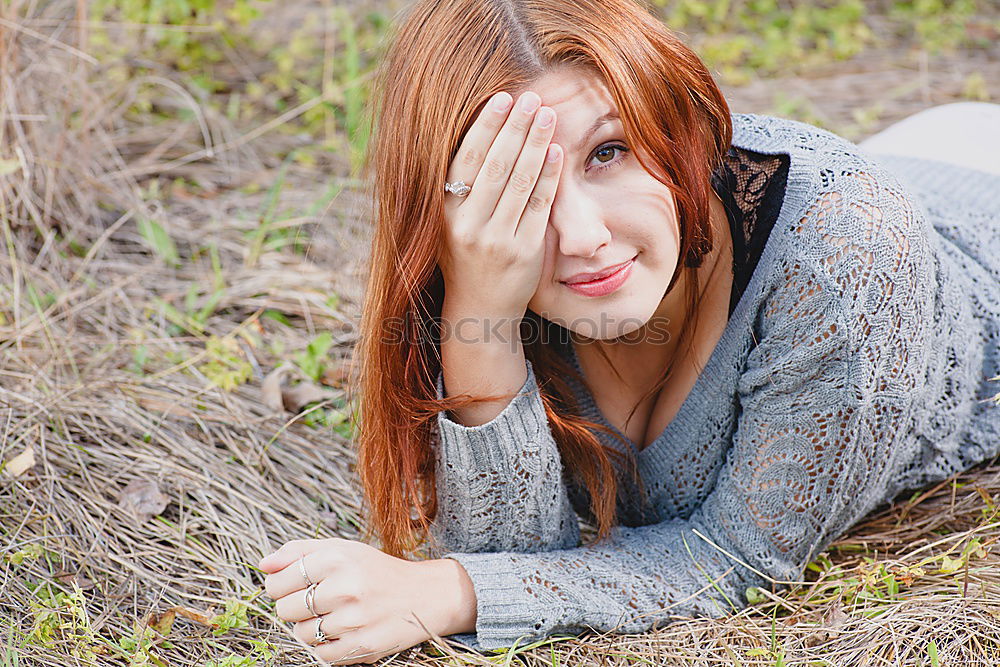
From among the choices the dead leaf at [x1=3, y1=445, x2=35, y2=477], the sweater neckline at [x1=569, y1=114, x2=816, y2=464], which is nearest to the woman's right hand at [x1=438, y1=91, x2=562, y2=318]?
the sweater neckline at [x1=569, y1=114, x2=816, y2=464]

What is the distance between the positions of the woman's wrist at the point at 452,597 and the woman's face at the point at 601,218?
53 centimetres

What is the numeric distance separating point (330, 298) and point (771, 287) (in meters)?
1.46

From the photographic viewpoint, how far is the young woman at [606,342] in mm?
1607

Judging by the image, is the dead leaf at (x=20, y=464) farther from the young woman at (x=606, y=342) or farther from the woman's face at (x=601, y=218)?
the woman's face at (x=601, y=218)

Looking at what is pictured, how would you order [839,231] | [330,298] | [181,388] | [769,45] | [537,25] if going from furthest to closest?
[769,45] → [330,298] → [181,388] → [839,231] → [537,25]

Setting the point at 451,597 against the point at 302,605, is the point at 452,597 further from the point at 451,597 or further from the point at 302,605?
the point at 302,605

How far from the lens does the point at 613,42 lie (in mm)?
1588

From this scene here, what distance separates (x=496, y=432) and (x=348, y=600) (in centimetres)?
40

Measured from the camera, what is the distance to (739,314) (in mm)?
1877

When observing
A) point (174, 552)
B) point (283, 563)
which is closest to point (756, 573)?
point (283, 563)

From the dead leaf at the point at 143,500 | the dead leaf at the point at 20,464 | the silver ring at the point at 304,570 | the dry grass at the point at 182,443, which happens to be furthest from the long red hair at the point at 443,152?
the dead leaf at the point at 20,464

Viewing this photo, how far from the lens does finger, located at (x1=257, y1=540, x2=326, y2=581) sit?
1737 millimetres

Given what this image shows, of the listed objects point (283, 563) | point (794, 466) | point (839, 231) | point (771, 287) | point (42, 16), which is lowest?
point (283, 563)

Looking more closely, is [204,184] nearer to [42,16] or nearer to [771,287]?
[42,16]
